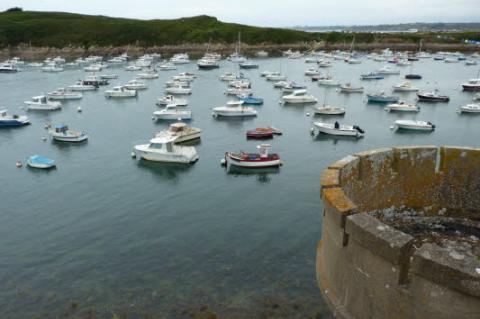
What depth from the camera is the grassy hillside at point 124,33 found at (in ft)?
490

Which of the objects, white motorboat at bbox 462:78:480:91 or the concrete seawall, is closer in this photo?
the concrete seawall

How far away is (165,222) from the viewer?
23.7m

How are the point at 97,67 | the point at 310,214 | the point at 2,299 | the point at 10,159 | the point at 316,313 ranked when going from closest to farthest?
the point at 316,313 → the point at 2,299 → the point at 310,214 → the point at 10,159 → the point at 97,67

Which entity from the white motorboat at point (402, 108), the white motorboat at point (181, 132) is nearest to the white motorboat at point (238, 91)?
the white motorboat at point (402, 108)

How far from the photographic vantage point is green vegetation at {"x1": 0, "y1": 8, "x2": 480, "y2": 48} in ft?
489

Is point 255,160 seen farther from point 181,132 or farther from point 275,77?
point 275,77

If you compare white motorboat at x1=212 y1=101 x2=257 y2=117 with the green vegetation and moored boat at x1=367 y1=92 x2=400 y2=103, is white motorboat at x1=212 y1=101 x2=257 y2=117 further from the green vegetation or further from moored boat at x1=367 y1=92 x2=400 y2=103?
the green vegetation

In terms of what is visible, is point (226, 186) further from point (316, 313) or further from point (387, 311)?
point (387, 311)

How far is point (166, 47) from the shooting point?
486 feet

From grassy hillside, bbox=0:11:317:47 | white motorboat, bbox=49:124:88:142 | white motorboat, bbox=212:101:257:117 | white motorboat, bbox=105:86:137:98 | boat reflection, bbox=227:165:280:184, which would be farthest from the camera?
grassy hillside, bbox=0:11:317:47

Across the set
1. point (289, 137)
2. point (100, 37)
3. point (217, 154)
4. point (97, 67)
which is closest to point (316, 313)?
point (217, 154)

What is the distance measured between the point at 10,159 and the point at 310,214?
88.5 ft

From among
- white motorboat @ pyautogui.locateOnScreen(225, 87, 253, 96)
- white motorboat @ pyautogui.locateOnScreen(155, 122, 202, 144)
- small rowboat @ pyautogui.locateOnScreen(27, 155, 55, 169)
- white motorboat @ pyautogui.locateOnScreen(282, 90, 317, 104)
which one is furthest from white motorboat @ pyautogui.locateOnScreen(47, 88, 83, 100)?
white motorboat @ pyautogui.locateOnScreen(282, 90, 317, 104)

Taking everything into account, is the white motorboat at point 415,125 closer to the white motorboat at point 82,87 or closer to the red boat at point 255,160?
the red boat at point 255,160
